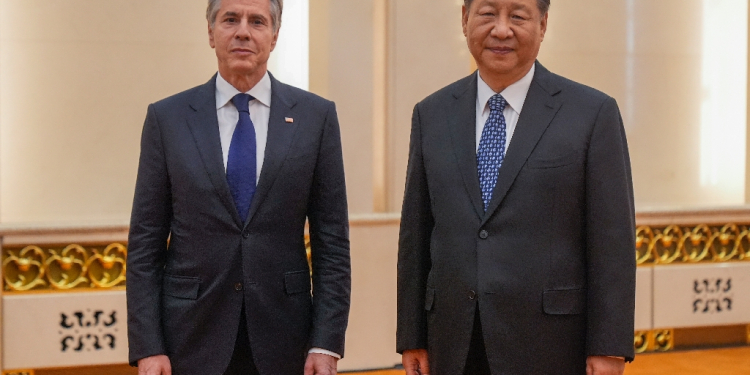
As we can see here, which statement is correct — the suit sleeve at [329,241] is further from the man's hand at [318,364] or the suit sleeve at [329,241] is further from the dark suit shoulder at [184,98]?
the dark suit shoulder at [184,98]

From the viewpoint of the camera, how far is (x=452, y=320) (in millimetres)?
2400

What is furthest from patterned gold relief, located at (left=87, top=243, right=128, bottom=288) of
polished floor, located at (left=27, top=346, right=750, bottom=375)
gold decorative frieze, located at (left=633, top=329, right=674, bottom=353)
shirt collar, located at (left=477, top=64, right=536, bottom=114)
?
gold decorative frieze, located at (left=633, top=329, right=674, bottom=353)

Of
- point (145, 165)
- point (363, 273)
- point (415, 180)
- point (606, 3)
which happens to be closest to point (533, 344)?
point (415, 180)

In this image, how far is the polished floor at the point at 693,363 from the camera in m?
5.30

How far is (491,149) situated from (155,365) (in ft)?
3.74

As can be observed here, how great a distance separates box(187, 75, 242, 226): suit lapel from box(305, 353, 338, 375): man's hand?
450 millimetres

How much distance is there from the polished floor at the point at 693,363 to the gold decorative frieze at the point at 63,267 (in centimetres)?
163

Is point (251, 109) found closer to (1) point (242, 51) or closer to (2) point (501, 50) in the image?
(1) point (242, 51)

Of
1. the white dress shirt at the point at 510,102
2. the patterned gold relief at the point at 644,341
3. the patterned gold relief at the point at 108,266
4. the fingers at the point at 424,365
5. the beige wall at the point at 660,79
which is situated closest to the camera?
the white dress shirt at the point at 510,102

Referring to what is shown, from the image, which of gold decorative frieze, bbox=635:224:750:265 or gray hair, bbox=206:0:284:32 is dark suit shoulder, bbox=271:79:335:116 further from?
gold decorative frieze, bbox=635:224:750:265

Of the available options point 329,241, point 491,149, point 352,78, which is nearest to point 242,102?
point 329,241

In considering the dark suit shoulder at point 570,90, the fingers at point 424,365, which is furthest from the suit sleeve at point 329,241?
the dark suit shoulder at point 570,90

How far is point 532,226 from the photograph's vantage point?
2.33 metres

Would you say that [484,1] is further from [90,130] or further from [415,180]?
[90,130]
